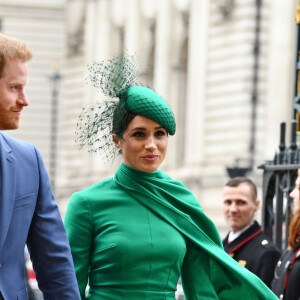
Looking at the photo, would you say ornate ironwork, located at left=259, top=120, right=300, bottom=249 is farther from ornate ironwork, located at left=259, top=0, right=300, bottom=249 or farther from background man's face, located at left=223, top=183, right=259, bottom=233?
background man's face, located at left=223, top=183, right=259, bottom=233

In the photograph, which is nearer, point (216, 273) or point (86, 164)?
point (216, 273)

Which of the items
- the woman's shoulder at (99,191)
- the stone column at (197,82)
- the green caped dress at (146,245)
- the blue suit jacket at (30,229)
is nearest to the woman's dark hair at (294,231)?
the green caped dress at (146,245)

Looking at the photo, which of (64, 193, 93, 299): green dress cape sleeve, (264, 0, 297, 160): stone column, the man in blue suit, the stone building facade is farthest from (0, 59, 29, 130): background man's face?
(264, 0, 297, 160): stone column

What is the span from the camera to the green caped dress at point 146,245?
539cm

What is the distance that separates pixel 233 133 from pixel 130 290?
26.4 meters

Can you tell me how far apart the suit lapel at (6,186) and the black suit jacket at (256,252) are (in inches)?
147

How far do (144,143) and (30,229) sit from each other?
77cm

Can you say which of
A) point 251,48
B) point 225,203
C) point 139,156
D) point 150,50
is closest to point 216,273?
point 139,156

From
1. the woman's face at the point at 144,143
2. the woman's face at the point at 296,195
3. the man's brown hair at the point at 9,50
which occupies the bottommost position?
the woman's face at the point at 296,195

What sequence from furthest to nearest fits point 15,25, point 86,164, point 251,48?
point 15,25 < point 86,164 < point 251,48

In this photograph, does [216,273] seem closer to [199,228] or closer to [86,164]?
[199,228]

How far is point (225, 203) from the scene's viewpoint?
29.3 ft

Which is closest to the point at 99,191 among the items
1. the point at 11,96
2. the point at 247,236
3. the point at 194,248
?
the point at 194,248

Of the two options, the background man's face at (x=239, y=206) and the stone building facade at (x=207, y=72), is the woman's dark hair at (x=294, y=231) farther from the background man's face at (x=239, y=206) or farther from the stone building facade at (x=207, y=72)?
the stone building facade at (x=207, y=72)
